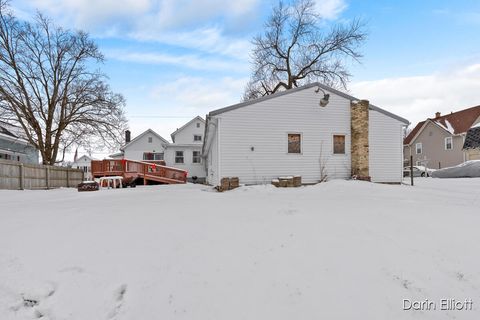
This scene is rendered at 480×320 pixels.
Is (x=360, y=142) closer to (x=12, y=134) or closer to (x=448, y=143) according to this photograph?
(x=448, y=143)

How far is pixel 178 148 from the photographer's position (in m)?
25.0

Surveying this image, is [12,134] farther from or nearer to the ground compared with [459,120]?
nearer to the ground

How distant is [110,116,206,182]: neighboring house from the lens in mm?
24984

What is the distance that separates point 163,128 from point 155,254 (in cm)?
4728

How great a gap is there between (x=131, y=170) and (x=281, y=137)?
9907 mm

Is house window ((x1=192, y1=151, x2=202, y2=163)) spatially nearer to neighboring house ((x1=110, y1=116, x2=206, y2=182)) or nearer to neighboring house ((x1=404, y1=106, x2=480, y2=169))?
neighboring house ((x1=110, y1=116, x2=206, y2=182))

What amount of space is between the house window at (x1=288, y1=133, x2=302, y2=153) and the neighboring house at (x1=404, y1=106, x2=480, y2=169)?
16.8 metres

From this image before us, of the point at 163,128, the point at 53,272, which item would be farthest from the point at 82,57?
the point at 163,128

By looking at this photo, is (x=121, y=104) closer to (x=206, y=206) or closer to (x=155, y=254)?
(x=206, y=206)

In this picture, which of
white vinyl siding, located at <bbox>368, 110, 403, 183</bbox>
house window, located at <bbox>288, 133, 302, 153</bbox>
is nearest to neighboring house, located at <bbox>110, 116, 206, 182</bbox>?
house window, located at <bbox>288, 133, 302, 153</bbox>

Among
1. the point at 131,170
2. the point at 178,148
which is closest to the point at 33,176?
the point at 131,170

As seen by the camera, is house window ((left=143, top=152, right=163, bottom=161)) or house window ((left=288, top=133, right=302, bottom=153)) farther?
house window ((left=143, top=152, right=163, bottom=161))

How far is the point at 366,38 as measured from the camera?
20531 millimetres

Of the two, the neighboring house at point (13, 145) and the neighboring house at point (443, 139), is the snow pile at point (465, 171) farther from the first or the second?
the neighboring house at point (13, 145)
